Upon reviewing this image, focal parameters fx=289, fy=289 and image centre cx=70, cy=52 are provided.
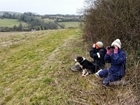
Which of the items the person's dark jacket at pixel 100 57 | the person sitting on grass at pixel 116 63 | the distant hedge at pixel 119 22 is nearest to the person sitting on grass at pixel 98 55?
the person's dark jacket at pixel 100 57

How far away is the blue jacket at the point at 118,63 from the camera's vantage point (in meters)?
7.84

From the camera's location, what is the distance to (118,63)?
7848 millimetres

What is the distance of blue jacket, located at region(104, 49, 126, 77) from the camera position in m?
7.84

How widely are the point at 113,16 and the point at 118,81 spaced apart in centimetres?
241

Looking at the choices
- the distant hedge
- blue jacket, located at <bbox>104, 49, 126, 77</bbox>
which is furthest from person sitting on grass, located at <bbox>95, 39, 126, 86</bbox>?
the distant hedge

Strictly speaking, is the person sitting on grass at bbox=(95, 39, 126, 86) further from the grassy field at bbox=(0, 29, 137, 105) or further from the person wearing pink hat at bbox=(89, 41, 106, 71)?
the person wearing pink hat at bbox=(89, 41, 106, 71)

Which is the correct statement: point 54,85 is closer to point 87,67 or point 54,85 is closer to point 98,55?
point 87,67

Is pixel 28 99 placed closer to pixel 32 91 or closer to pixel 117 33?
pixel 32 91

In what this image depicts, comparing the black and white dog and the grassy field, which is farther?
the black and white dog

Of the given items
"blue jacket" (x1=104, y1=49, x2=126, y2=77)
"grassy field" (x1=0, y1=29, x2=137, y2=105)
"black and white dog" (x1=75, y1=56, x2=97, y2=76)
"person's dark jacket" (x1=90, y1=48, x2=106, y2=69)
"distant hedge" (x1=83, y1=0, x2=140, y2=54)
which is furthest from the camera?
"person's dark jacket" (x1=90, y1=48, x2=106, y2=69)

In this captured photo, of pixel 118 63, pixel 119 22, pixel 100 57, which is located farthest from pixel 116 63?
pixel 119 22

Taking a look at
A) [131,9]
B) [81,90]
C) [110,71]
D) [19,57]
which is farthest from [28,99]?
[19,57]

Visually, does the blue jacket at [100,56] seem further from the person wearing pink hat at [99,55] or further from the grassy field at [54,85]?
the grassy field at [54,85]

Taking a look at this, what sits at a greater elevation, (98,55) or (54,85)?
(98,55)
